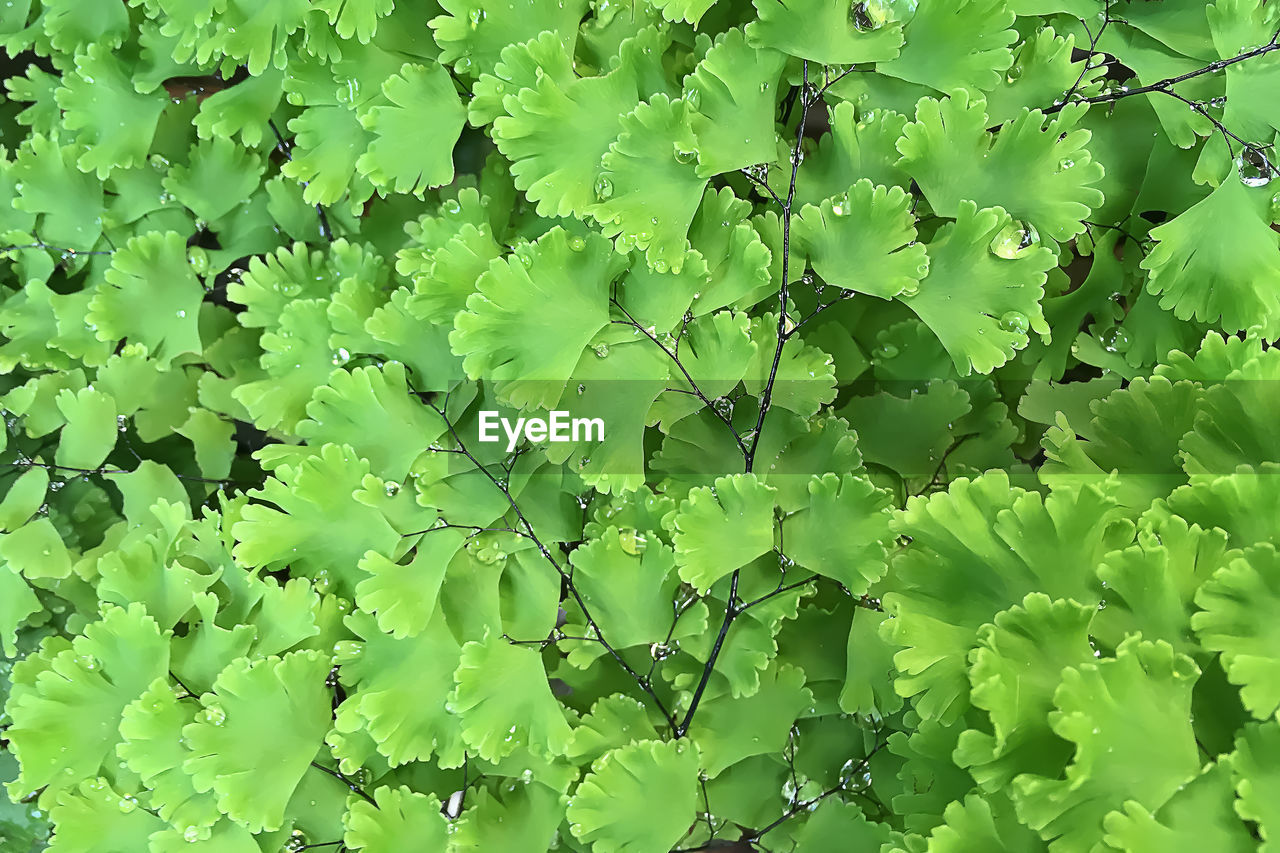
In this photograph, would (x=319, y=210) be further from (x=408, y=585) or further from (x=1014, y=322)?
(x=1014, y=322)

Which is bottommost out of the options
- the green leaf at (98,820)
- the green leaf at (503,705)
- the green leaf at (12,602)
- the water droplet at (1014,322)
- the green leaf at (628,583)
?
the green leaf at (98,820)

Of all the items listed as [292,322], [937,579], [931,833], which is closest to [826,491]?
[937,579]

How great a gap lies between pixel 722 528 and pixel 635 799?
192 millimetres

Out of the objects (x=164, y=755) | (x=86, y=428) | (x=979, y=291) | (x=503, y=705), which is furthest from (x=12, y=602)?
(x=979, y=291)

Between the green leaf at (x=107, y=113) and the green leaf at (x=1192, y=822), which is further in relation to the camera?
the green leaf at (x=107, y=113)

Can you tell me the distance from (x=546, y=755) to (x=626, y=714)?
64 mm

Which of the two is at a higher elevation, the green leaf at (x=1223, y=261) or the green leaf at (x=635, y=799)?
the green leaf at (x=1223, y=261)

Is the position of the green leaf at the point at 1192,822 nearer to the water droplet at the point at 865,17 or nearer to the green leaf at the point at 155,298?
the water droplet at the point at 865,17

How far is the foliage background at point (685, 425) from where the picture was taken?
0.52m

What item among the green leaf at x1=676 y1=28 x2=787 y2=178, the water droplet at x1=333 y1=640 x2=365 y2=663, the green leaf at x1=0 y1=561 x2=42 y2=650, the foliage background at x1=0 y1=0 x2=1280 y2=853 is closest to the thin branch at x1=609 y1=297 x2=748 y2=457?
the foliage background at x1=0 y1=0 x2=1280 y2=853

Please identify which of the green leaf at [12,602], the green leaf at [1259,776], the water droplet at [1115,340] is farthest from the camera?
the green leaf at [12,602]

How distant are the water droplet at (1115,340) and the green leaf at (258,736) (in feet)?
2.08

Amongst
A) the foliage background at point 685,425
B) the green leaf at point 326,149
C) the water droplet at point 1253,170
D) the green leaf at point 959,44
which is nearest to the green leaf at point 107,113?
the foliage background at point 685,425

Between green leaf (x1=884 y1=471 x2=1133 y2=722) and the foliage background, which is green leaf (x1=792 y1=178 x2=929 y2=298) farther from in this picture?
green leaf (x1=884 y1=471 x2=1133 y2=722)
